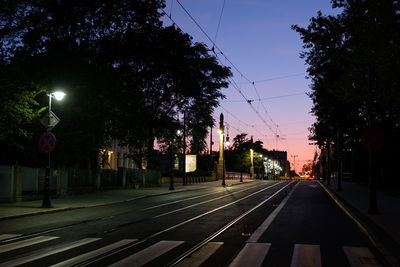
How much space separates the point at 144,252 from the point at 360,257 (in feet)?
14.4

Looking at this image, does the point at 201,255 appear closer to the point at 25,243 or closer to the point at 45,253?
the point at 45,253

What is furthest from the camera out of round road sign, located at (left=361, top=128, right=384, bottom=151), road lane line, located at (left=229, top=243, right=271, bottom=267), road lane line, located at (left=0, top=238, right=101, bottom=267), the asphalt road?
round road sign, located at (left=361, top=128, right=384, bottom=151)

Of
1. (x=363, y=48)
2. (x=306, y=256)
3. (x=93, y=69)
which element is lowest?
(x=306, y=256)

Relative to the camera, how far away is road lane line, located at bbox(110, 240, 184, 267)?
751 cm

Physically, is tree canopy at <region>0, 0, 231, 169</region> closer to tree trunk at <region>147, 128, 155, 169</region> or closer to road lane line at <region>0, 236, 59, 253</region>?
tree trunk at <region>147, 128, 155, 169</region>

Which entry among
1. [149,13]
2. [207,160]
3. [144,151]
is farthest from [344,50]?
[207,160]

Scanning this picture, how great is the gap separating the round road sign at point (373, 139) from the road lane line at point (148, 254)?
8.66 metres

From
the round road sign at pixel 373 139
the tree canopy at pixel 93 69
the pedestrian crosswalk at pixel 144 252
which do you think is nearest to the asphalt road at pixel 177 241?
the pedestrian crosswalk at pixel 144 252

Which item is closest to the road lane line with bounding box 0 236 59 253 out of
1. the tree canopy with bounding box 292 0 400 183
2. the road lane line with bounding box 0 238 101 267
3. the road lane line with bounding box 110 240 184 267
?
the road lane line with bounding box 0 238 101 267

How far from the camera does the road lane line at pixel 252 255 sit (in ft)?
24.3

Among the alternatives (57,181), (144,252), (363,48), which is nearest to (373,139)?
A: (363,48)

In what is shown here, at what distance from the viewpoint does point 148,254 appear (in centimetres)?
836

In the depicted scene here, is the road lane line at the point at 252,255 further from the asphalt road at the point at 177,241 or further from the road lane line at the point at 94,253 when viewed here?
the road lane line at the point at 94,253

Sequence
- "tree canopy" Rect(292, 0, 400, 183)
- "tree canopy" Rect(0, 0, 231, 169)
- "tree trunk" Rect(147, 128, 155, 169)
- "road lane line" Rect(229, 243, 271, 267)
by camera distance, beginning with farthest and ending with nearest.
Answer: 1. "tree trunk" Rect(147, 128, 155, 169)
2. "tree canopy" Rect(0, 0, 231, 169)
3. "tree canopy" Rect(292, 0, 400, 183)
4. "road lane line" Rect(229, 243, 271, 267)
